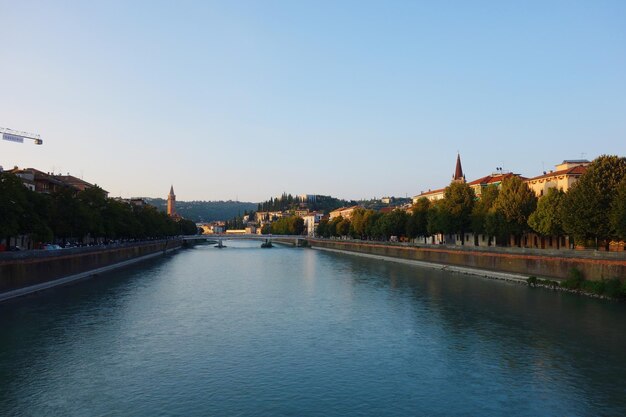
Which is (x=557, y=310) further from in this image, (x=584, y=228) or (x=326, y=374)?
(x=326, y=374)

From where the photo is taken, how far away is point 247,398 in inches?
816

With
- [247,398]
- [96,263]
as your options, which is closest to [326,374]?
[247,398]

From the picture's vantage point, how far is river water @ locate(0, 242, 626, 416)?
20250 millimetres

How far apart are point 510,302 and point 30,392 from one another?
34.6m

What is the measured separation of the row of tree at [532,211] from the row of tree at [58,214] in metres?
52.3

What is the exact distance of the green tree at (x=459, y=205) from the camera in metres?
87.0

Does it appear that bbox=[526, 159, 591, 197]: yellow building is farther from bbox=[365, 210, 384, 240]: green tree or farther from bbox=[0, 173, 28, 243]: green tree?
bbox=[0, 173, 28, 243]: green tree

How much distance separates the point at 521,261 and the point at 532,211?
15.3 meters

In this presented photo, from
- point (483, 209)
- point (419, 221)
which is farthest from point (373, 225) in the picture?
point (483, 209)

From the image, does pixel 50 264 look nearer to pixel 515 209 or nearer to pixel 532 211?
pixel 515 209

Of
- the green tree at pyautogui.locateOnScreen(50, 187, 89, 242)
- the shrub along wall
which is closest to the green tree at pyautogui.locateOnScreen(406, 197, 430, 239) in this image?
the shrub along wall

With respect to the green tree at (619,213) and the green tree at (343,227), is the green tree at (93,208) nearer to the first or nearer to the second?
the green tree at (619,213)

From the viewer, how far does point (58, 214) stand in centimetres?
6788

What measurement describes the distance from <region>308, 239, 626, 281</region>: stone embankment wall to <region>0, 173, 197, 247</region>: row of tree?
49.7 m
